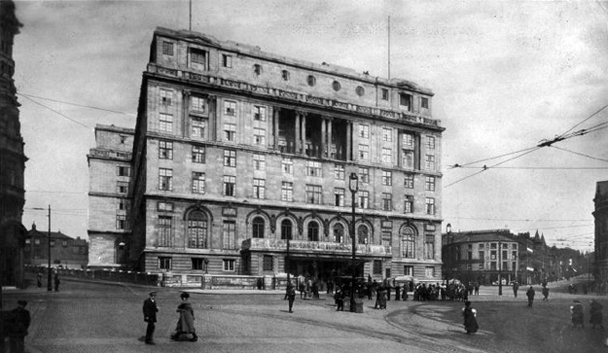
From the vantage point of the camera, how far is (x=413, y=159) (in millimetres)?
70188

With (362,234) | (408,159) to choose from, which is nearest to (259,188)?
(362,234)

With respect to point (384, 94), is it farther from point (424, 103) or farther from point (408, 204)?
point (408, 204)

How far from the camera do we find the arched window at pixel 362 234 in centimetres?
6525

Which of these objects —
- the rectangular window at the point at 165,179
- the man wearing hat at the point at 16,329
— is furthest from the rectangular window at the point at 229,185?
the man wearing hat at the point at 16,329

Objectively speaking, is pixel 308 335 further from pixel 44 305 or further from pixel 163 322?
pixel 44 305

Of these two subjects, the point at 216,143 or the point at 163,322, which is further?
the point at 216,143

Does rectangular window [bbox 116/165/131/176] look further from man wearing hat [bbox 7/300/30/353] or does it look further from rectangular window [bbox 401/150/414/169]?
man wearing hat [bbox 7/300/30/353]

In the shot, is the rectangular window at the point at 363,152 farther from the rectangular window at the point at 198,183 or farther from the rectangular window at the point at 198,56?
the rectangular window at the point at 198,56

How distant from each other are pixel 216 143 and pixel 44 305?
33458 mm

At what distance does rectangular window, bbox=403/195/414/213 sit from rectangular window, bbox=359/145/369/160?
22.9 feet

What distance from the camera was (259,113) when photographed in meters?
60.4

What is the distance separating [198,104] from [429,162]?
2904 cm

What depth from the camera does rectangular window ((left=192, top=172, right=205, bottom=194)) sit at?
56.7 metres

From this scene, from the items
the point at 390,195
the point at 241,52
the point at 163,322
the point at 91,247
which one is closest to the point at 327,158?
the point at 390,195
